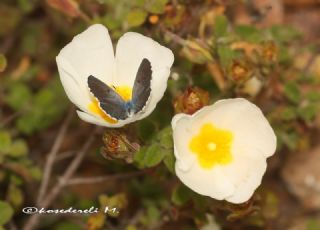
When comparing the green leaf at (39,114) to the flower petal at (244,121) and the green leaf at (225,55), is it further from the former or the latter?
the flower petal at (244,121)

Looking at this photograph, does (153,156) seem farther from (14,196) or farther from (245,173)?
(14,196)

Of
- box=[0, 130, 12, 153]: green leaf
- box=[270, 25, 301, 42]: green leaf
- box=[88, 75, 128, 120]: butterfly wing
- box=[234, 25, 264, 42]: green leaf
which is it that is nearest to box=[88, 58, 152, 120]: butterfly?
box=[88, 75, 128, 120]: butterfly wing

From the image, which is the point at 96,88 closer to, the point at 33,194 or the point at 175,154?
the point at 175,154

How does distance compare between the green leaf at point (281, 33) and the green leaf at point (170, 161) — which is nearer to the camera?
the green leaf at point (170, 161)

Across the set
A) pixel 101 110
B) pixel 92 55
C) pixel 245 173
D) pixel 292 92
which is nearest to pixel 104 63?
pixel 92 55

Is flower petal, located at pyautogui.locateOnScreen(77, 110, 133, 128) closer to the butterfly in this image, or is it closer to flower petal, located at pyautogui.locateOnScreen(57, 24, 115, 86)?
the butterfly

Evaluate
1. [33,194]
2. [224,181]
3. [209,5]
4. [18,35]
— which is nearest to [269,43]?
[209,5]

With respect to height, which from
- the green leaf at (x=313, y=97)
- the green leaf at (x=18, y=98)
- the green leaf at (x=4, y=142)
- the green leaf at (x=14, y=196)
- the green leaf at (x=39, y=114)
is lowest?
the green leaf at (x=14, y=196)

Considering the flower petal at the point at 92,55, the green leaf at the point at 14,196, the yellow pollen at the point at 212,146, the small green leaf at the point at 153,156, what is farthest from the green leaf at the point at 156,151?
the green leaf at the point at 14,196
